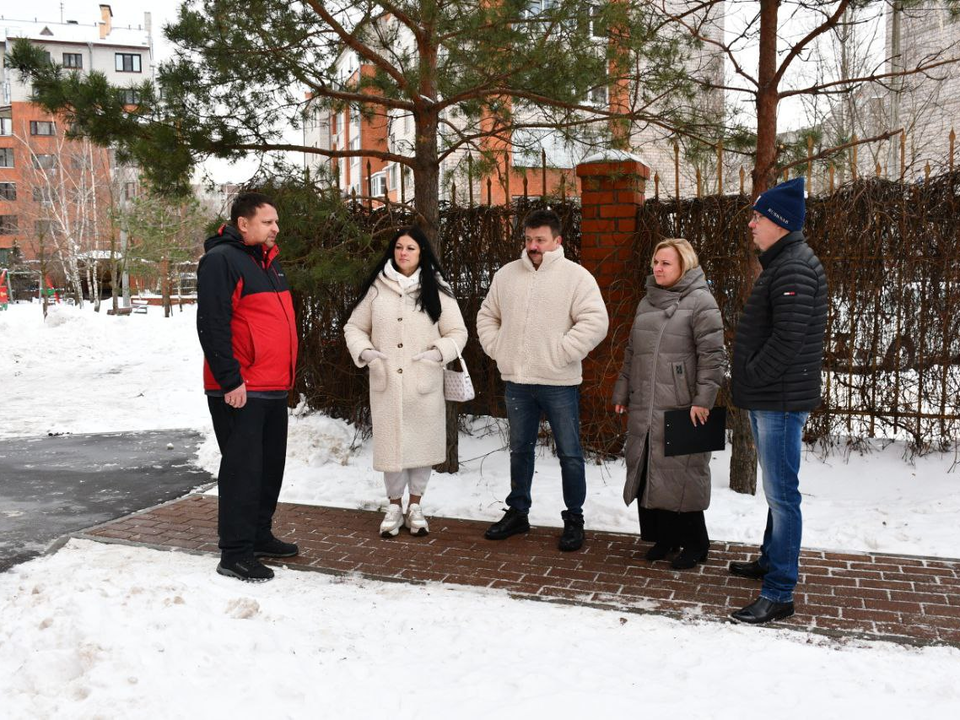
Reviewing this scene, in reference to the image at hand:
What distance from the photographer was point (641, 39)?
573 centimetres

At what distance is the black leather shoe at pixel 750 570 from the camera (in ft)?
15.1

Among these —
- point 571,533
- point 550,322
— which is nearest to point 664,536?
point 571,533

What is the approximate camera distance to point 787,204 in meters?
4.03

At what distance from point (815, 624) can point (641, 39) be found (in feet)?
12.7

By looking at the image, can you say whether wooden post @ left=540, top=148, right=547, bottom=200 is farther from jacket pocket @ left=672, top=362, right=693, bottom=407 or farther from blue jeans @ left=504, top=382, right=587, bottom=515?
jacket pocket @ left=672, top=362, right=693, bottom=407

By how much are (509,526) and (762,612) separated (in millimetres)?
1819

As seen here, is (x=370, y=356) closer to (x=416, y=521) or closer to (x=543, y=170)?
(x=416, y=521)

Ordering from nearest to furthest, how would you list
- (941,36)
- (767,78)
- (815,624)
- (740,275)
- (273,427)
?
(815,624)
(273,427)
(767,78)
(740,275)
(941,36)

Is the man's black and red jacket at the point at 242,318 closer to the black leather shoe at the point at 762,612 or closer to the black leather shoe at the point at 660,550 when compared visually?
the black leather shoe at the point at 660,550

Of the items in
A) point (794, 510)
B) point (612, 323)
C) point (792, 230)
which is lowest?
point (794, 510)

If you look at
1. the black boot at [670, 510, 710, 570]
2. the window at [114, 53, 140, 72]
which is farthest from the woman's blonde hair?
the window at [114, 53, 140, 72]

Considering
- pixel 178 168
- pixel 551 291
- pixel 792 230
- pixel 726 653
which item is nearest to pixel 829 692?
pixel 726 653

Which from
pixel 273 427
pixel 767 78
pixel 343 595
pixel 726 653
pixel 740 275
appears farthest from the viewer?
pixel 740 275

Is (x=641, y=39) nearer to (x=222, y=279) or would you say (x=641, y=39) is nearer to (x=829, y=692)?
(x=222, y=279)
